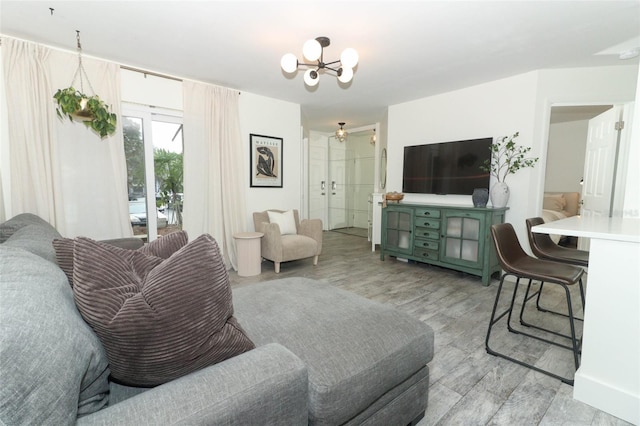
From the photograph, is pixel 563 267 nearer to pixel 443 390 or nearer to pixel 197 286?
pixel 443 390

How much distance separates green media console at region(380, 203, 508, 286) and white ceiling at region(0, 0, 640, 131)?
64.1 inches

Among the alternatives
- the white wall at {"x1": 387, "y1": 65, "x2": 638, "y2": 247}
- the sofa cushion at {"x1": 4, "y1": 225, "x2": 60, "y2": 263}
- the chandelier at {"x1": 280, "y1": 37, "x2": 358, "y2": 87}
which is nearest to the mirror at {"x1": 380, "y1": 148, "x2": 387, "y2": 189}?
the white wall at {"x1": 387, "y1": 65, "x2": 638, "y2": 247}

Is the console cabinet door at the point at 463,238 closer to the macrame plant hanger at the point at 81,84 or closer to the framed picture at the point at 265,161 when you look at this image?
the framed picture at the point at 265,161

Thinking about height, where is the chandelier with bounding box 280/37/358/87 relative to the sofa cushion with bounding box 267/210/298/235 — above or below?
above

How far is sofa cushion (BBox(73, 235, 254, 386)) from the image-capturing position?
0.75m

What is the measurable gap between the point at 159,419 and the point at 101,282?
1.28 ft

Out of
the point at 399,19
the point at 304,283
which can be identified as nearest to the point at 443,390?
the point at 304,283

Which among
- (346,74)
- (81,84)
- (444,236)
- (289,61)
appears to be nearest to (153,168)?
(81,84)

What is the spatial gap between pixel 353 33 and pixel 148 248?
2.33 m

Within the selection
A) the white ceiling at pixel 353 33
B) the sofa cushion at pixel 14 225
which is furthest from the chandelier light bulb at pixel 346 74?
the sofa cushion at pixel 14 225

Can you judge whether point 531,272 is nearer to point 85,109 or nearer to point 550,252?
point 550,252

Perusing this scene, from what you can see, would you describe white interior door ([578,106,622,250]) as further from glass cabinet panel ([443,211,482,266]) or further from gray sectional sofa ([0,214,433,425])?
gray sectional sofa ([0,214,433,425])

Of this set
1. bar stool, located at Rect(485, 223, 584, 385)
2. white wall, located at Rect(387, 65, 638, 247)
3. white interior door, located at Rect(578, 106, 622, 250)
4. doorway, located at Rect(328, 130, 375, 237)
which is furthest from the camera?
doorway, located at Rect(328, 130, 375, 237)

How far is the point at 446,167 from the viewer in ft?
13.1
